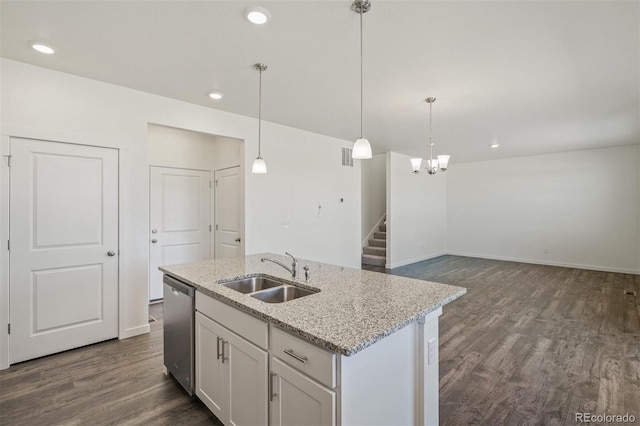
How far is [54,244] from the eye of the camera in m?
2.86

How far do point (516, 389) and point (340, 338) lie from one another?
2.03 meters

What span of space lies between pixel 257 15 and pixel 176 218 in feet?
11.3

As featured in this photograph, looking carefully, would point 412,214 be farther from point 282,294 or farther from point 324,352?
point 324,352

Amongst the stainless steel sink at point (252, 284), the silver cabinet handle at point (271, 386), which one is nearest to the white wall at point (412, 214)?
the stainless steel sink at point (252, 284)

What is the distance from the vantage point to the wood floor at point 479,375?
206 cm

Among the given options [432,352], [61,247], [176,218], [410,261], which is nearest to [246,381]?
[432,352]

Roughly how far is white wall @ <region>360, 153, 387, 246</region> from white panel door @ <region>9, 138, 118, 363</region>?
615cm

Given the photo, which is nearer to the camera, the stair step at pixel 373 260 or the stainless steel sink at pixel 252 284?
the stainless steel sink at pixel 252 284

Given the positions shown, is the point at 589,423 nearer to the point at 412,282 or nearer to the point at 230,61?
the point at 412,282

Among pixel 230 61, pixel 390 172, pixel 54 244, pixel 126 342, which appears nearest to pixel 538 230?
pixel 390 172

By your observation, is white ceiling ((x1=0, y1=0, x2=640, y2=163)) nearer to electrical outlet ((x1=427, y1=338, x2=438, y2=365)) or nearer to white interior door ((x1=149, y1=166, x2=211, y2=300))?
white interior door ((x1=149, y1=166, x2=211, y2=300))

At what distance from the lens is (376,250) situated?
7.74 metres

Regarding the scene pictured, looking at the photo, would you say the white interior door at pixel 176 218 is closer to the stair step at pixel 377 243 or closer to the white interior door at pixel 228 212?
the white interior door at pixel 228 212

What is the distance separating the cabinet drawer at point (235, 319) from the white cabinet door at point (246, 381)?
4 centimetres
